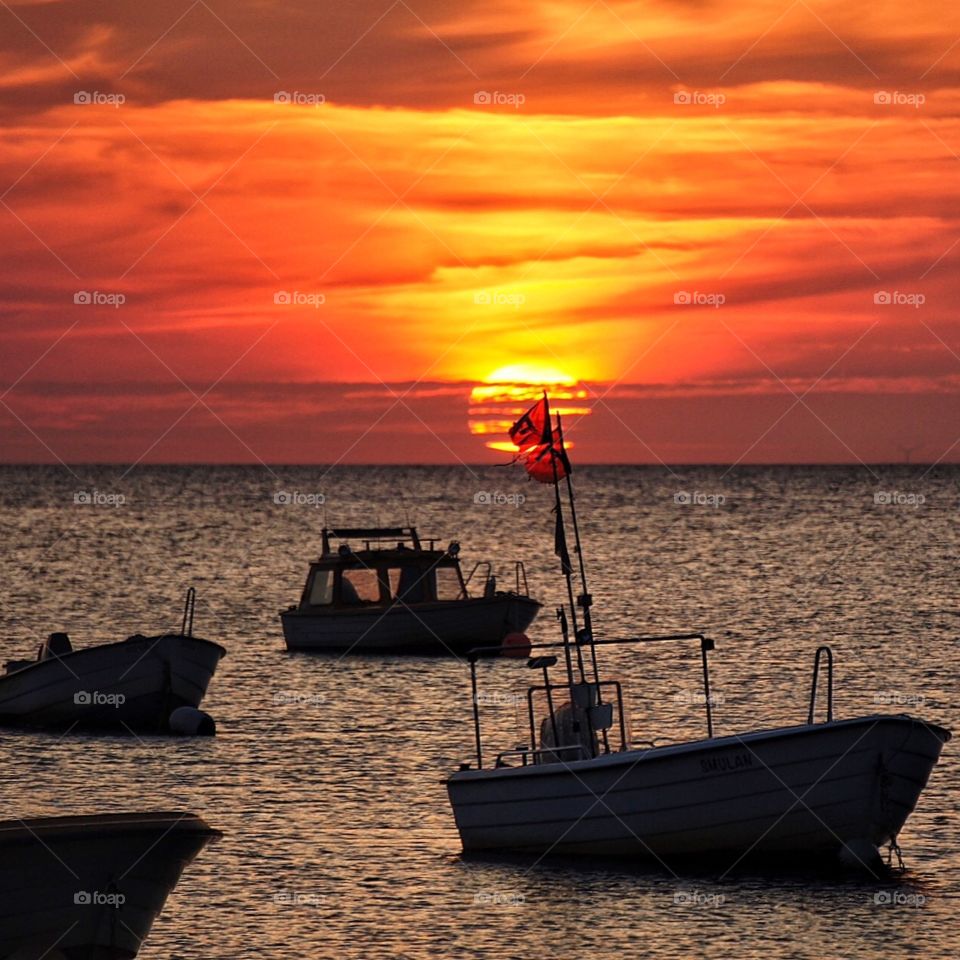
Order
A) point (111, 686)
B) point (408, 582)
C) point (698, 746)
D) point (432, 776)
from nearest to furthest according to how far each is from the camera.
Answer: point (698, 746), point (432, 776), point (111, 686), point (408, 582)

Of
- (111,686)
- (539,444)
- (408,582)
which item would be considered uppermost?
(539,444)

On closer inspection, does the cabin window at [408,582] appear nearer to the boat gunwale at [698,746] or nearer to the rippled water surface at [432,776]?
the rippled water surface at [432,776]

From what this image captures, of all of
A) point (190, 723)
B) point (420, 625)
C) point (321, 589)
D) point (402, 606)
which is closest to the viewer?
point (190, 723)

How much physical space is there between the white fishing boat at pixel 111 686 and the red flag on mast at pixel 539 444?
1205 cm

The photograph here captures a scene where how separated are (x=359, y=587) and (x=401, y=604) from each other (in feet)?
4.34

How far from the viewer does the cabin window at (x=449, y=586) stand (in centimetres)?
4750

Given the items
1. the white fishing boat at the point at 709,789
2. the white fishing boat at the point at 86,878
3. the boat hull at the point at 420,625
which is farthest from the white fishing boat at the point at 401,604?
the white fishing boat at the point at 86,878

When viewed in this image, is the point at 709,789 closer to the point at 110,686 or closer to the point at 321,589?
the point at 110,686

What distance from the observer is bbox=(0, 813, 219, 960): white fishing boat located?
1748cm

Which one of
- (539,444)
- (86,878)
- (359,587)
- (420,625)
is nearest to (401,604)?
(420,625)

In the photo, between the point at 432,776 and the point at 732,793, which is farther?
the point at 432,776

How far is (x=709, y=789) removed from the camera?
23.3 meters

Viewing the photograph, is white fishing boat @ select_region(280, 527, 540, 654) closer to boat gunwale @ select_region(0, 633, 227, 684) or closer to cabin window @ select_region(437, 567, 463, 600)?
cabin window @ select_region(437, 567, 463, 600)

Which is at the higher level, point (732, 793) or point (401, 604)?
point (401, 604)
